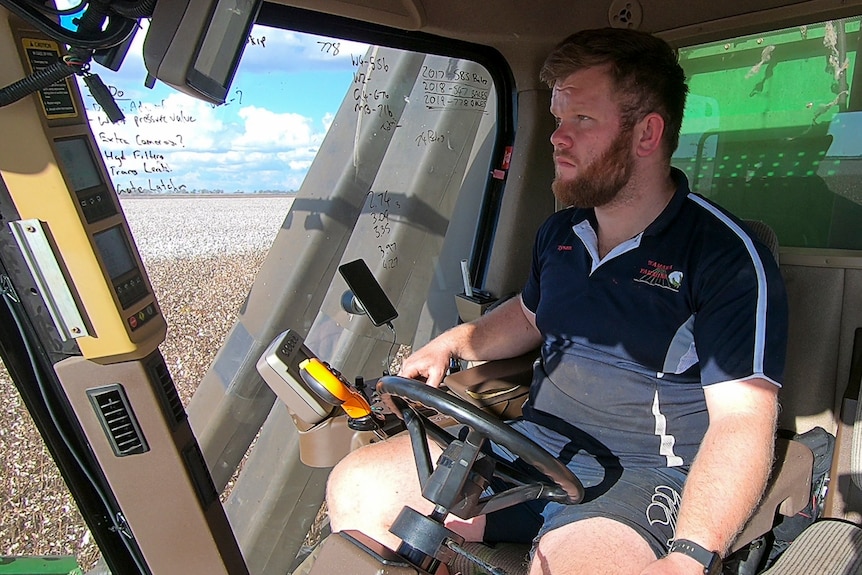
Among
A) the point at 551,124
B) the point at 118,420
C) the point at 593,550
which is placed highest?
the point at 551,124

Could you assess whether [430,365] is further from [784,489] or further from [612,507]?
[784,489]

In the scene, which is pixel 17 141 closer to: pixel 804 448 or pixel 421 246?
pixel 804 448

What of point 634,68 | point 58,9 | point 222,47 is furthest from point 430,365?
point 58,9

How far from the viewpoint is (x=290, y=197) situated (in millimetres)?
3486

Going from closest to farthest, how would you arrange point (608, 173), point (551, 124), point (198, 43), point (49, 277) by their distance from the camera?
1. point (198, 43)
2. point (49, 277)
3. point (608, 173)
4. point (551, 124)

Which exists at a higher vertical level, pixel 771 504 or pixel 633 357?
pixel 633 357

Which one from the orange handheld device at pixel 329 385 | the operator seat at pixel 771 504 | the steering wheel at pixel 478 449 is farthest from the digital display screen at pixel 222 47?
the operator seat at pixel 771 504

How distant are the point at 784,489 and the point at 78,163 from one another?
176 cm

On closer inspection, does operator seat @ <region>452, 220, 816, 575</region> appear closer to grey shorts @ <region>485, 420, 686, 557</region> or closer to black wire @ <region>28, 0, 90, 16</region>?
grey shorts @ <region>485, 420, 686, 557</region>

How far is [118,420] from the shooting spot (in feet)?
4.70

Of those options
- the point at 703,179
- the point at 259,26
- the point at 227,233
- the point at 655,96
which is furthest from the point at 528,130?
the point at 227,233

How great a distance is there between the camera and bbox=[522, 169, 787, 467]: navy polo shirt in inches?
61.6

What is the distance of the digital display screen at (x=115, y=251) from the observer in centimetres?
131

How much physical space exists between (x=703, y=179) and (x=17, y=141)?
7.54 ft
